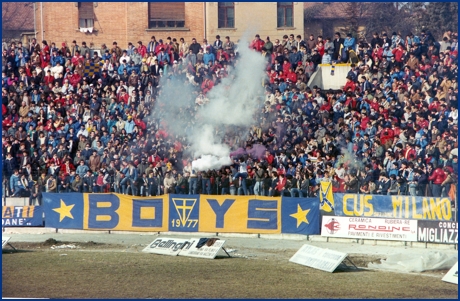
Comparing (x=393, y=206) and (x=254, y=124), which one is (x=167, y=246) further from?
(x=254, y=124)

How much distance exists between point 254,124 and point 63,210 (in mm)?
7404

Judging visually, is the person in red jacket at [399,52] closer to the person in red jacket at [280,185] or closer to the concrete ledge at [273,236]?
the person in red jacket at [280,185]

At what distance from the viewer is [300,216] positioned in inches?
920

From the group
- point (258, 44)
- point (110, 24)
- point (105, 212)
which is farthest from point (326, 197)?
point (110, 24)

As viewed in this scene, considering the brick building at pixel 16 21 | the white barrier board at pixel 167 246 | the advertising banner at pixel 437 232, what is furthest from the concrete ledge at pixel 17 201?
the brick building at pixel 16 21

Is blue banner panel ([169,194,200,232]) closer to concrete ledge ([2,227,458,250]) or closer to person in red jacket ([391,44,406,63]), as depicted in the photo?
concrete ledge ([2,227,458,250])

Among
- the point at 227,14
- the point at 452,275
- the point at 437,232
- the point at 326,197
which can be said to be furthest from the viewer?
the point at 227,14

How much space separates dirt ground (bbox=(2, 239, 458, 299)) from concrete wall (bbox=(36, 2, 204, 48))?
20.3 metres

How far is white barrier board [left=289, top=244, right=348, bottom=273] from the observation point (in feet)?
61.7

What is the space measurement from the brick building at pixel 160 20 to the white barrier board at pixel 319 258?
714 inches

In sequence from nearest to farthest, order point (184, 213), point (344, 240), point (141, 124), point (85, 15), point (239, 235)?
point (344, 240) < point (239, 235) < point (184, 213) < point (141, 124) < point (85, 15)

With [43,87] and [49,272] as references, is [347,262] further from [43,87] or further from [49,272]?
[43,87]

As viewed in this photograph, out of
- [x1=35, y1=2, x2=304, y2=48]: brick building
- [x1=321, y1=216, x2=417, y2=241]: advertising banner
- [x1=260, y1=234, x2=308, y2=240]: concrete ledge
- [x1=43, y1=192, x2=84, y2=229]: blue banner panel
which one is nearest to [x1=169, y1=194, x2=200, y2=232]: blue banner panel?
[x1=260, y1=234, x2=308, y2=240]: concrete ledge

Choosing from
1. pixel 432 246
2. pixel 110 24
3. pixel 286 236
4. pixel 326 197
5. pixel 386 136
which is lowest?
pixel 286 236
